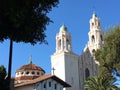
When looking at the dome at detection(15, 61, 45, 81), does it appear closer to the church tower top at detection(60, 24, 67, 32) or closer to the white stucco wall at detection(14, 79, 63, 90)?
the white stucco wall at detection(14, 79, 63, 90)

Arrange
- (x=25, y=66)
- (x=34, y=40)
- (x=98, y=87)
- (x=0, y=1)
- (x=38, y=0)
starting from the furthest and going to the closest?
(x=25, y=66)
(x=98, y=87)
(x=34, y=40)
(x=38, y=0)
(x=0, y=1)

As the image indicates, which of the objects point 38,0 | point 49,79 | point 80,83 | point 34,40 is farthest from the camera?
point 80,83

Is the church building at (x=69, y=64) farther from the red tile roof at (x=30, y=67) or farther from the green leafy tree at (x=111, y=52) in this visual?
the green leafy tree at (x=111, y=52)

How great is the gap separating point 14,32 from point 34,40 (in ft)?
4.45

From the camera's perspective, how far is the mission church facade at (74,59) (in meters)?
68.4

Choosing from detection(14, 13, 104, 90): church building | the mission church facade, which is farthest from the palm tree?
the mission church facade

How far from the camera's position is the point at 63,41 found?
237ft

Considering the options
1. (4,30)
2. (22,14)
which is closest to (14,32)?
(4,30)

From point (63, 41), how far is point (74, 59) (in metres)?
4.78

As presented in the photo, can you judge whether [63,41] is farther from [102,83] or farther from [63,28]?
[102,83]

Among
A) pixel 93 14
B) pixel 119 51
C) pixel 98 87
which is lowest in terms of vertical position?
pixel 98 87

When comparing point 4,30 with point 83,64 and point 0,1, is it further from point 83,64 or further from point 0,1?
point 83,64

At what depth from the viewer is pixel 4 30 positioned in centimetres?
1398

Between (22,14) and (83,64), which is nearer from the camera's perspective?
(22,14)
